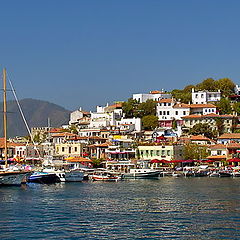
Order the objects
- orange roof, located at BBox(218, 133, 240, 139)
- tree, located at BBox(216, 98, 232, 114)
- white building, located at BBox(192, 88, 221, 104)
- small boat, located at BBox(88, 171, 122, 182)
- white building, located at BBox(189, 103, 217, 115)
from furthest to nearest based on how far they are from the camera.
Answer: white building, located at BBox(192, 88, 221, 104), tree, located at BBox(216, 98, 232, 114), white building, located at BBox(189, 103, 217, 115), orange roof, located at BBox(218, 133, 240, 139), small boat, located at BBox(88, 171, 122, 182)

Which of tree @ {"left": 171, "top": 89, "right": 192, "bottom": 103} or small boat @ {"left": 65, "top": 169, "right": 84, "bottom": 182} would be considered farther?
tree @ {"left": 171, "top": 89, "right": 192, "bottom": 103}

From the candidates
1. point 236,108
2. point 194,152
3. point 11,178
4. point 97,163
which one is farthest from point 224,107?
Answer: point 11,178

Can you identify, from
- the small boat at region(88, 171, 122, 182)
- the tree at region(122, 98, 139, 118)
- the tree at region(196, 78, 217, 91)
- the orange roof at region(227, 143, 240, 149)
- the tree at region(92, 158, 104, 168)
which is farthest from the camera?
the tree at region(196, 78, 217, 91)

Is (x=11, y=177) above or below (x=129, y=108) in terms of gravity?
below

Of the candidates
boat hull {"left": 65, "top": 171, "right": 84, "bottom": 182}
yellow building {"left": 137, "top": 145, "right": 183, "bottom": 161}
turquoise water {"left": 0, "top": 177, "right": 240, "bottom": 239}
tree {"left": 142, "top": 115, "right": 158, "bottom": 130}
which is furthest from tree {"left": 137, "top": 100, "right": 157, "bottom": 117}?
turquoise water {"left": 0, "top": 177, "right": 240, "bottom": 239}

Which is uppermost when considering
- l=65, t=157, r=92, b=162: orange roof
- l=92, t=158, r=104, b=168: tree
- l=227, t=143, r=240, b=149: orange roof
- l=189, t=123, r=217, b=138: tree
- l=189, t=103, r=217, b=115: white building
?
l=189, t=103, r=217, b=115: white building

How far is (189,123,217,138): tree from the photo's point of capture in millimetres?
106938

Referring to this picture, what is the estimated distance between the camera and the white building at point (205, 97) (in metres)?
118

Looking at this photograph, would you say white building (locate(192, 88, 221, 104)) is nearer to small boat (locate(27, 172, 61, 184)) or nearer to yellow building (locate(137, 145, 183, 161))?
yellow building (locate(137, 145, 183, 161))

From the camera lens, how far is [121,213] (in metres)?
40.2

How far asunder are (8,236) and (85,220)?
654 centimetres

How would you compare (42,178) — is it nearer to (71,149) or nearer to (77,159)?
(77,159)

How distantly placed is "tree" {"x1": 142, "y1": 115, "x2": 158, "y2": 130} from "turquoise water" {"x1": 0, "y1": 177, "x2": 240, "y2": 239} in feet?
178

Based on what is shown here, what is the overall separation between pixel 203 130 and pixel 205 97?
1291cm
